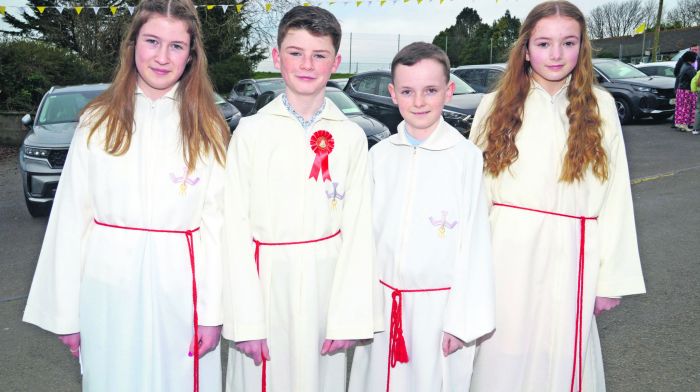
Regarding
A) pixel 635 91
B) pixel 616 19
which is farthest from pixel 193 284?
pixel 616 19

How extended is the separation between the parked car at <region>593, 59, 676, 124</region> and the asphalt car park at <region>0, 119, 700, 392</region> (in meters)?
6.76

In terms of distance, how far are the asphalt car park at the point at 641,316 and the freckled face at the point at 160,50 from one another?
2.30 meters

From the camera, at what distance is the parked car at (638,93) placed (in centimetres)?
1560

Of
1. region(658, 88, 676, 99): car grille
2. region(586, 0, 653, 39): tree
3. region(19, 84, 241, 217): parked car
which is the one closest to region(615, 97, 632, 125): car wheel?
region(658, 88, 676, 99): car grille

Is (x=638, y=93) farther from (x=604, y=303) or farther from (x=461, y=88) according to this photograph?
(x=604, y=303)

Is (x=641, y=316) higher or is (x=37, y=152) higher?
(x=37, y=152)

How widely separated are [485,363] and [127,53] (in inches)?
85.0

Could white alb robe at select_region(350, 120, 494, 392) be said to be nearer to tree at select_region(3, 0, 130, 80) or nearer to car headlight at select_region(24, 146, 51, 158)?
car headlight at select_region(24, 146, 51, 158)

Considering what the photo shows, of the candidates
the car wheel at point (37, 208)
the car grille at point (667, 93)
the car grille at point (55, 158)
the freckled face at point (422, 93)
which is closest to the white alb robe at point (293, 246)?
the freckled face at point (422, 93)

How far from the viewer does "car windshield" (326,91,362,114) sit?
11469 millimetres

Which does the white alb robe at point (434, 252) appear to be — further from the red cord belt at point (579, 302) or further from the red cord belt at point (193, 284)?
the red cord belt at point (193, 284)

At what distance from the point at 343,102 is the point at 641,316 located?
764 centimetres

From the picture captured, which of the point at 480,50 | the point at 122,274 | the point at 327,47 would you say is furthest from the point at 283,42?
the point at 480,50

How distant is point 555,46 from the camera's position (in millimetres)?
2887
